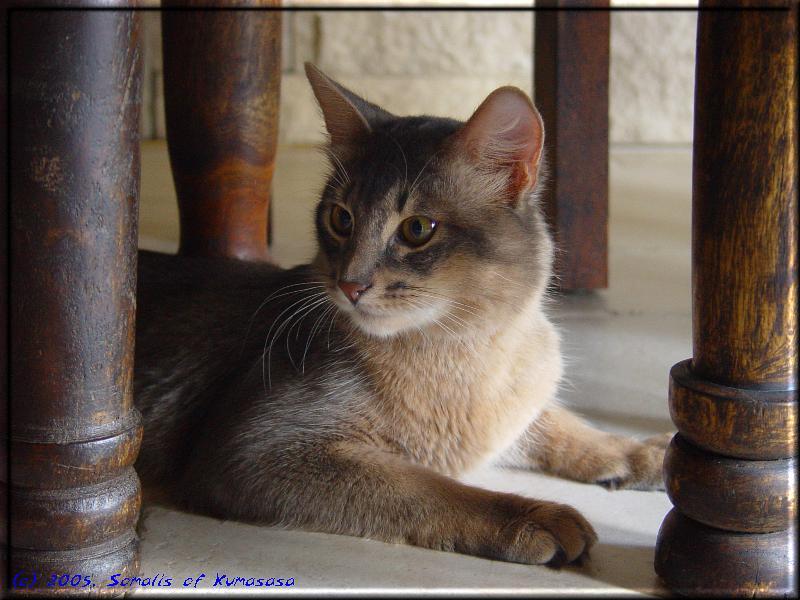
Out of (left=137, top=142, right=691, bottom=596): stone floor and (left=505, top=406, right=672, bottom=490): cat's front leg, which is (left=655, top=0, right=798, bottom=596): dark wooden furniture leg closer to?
(left=137, top=142, right=691, bottom=596): stone floor

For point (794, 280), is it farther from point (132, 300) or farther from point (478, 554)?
point (132, 300)

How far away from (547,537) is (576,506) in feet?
0.74

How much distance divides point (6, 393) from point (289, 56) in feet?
13.0

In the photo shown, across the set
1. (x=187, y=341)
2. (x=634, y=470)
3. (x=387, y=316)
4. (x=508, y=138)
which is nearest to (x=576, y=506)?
(x=634, y=470)

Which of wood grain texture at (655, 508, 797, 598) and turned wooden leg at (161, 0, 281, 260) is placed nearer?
wood grain texture at (655, 508, 797, 598)

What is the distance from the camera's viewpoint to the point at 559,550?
3.67ft

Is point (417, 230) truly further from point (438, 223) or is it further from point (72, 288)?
point (72, 288)

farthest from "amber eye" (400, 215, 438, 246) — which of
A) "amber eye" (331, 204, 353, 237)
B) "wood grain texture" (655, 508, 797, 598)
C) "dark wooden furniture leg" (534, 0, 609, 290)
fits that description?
"dark wooden furniture leg" (534, 0, 609, 290)

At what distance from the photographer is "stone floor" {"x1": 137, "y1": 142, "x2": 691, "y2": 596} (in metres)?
1.09

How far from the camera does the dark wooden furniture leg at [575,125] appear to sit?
222 cm

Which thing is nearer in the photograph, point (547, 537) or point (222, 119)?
point (547, 537)

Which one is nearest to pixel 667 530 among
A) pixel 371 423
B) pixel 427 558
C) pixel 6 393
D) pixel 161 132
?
pixel 427 558

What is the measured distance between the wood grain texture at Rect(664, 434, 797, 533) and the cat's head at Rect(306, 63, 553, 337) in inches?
15.7

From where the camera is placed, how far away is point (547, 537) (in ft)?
3.67
